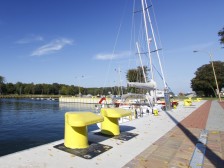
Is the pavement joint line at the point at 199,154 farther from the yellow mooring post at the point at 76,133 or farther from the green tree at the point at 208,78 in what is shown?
the green tree at the point at 208,78

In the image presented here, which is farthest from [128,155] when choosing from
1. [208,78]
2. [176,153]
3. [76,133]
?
[208,78]

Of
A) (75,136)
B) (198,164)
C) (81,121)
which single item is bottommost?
(198,164)

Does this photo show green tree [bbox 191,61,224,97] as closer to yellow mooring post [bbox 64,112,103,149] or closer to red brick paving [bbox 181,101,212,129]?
red brick paving [bbox 181,101,212,129]

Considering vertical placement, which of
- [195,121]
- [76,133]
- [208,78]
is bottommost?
[195,121]

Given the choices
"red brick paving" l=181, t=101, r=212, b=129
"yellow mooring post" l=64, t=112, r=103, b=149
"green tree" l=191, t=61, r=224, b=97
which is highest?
"green tree" l=191, t=61, r=224, b=97

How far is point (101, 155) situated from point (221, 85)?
249 ft

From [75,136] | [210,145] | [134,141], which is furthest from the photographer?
[134,141]

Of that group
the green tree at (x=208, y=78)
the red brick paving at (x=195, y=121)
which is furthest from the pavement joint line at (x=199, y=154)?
the green tree at (x=208, y=78)

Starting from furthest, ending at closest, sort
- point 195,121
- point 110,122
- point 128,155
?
1. point 195,121
2. point 110,122
3. point 128,155

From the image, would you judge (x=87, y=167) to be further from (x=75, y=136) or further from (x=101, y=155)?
(x=75, y=136)

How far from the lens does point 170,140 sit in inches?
293

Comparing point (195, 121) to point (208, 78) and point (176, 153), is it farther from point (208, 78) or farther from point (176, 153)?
point (208, 78)

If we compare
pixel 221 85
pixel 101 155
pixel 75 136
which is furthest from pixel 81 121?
pixel 221 85

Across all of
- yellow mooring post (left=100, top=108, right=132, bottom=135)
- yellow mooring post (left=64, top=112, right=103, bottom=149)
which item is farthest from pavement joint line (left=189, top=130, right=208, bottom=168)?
yellow mooring post (left=64, top=112, right=103, bottom=149)
